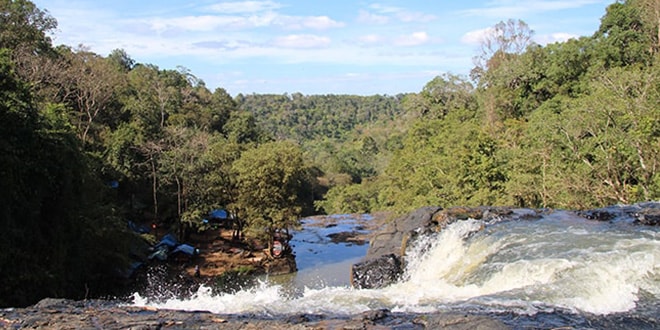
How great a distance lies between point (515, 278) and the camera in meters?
9.36

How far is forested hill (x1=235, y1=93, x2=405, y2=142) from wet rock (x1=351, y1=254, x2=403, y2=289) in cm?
9548

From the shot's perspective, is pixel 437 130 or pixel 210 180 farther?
pixel 437 130

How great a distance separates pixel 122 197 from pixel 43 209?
44.6 ft

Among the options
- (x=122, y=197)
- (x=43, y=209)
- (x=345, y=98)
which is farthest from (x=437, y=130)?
(x=345, y=98)

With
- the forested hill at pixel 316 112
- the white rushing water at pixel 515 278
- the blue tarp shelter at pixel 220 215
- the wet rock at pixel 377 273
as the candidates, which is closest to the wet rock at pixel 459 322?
the white rushing water at pixel 515 278

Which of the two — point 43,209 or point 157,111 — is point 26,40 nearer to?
point 157,111

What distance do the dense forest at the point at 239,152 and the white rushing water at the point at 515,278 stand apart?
21.5ft

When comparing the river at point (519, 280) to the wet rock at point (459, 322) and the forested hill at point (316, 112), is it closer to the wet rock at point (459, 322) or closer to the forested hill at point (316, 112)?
the wet rock at point (459, 322)

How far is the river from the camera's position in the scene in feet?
24.3

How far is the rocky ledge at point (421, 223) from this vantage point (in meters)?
12.9

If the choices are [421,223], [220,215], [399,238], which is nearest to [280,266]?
[220,215]

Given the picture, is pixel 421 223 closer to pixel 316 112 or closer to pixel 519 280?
pixel 519 280

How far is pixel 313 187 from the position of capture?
5788 cm

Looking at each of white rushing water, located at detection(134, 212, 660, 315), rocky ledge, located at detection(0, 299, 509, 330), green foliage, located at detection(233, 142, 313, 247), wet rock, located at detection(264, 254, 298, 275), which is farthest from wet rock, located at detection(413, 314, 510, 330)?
wet rock, located at detection(264, 254, 298, 275)
